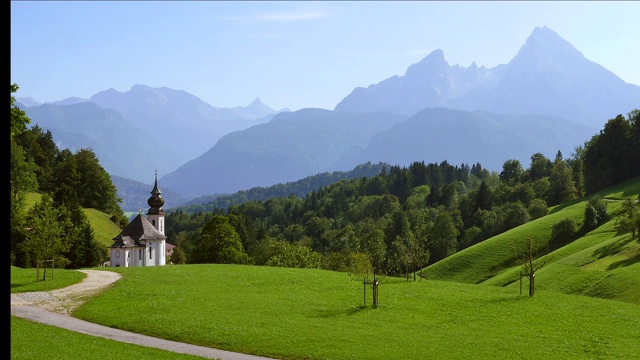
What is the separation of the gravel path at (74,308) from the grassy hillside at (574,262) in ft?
121

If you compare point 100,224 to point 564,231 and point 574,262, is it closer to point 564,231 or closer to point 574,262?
point 564,231

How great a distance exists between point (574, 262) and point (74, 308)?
174ft

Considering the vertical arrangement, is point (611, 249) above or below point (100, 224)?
below

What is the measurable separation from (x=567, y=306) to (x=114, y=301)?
1268 inches

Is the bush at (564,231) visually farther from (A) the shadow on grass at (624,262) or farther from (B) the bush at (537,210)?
(B) the bush at (537,210)

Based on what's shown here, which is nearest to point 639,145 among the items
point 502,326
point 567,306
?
point 567,306

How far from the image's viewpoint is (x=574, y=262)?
6994 centimetres

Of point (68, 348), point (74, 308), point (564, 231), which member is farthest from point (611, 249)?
point (68, 348)

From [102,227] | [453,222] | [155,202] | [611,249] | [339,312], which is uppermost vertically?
[155,202]

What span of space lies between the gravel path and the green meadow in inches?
38.7

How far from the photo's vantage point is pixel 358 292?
49.2 metres

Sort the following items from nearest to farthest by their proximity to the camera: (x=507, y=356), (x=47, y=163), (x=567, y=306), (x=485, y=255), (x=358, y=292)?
(x=507, y=356) → (x=567, y=306) → (x=358, y=292) → (x=485, y=255) → (x=47, y=163)
